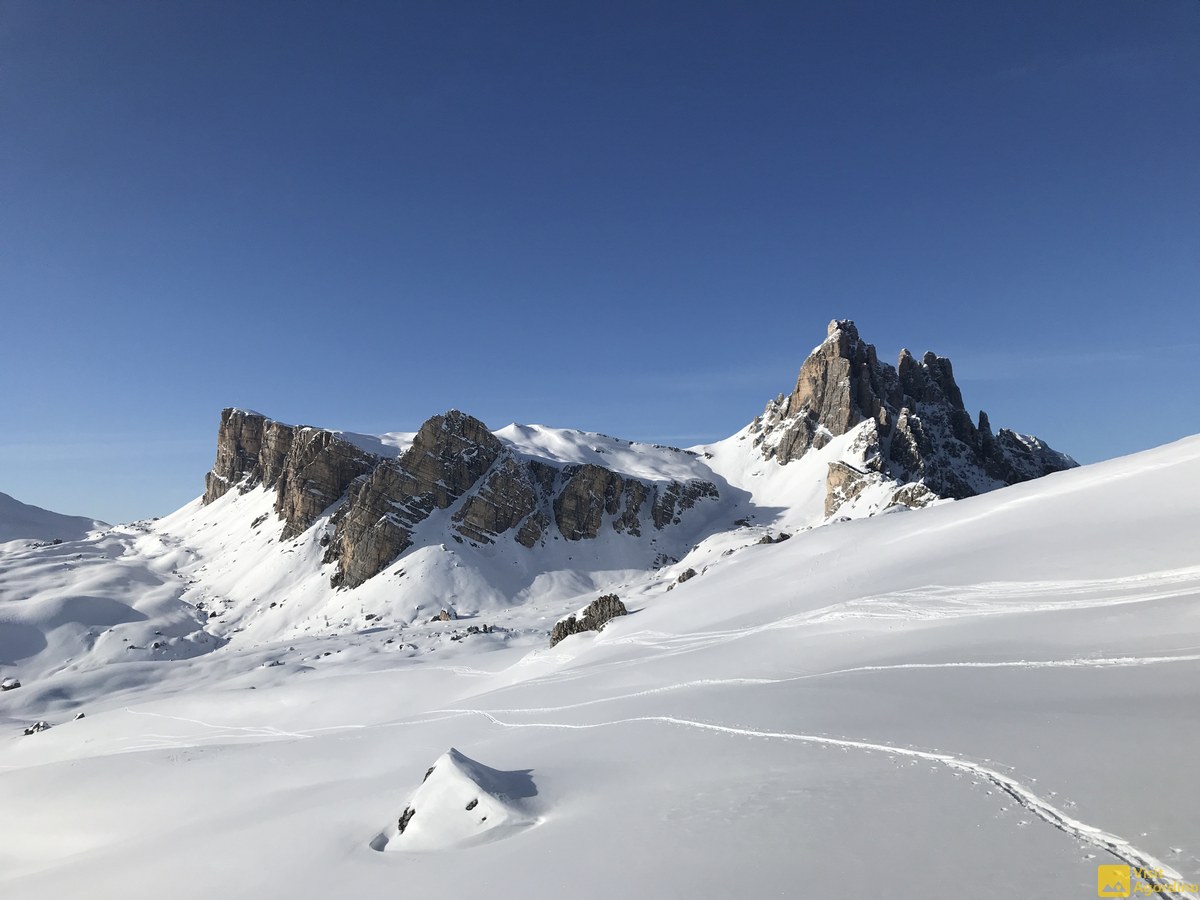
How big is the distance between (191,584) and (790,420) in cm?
10091

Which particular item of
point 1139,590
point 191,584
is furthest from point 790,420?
point 1139,590

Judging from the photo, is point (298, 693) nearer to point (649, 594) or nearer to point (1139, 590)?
point (649, 594)

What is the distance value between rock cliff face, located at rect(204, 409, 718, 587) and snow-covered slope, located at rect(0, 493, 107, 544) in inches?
2795

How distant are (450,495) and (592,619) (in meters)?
57.2

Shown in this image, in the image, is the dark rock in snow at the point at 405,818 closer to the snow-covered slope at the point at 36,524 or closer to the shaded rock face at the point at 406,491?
the shaded rock face at the point at 406,491

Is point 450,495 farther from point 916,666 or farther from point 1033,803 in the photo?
point 1033,803

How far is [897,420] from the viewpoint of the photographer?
103250 mm

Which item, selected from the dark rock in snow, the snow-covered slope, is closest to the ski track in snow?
the dark rock in snow

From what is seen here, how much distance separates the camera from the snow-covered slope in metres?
134

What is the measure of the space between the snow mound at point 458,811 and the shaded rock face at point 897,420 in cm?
9387

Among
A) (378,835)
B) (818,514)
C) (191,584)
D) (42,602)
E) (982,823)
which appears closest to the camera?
(982,823)

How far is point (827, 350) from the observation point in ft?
380

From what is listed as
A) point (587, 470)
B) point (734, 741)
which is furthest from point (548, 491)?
point (734, 741)

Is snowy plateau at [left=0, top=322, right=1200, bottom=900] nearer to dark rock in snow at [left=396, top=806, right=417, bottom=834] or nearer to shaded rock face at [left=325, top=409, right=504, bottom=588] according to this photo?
dark rock in snow at [left=396, top=806, right=417, bottom=834]
